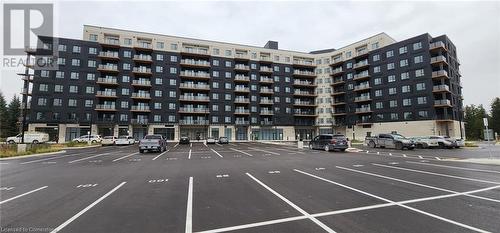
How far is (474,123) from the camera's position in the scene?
277 feet

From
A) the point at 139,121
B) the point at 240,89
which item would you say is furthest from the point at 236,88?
the point at 139,121

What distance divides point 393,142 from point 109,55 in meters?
61.8

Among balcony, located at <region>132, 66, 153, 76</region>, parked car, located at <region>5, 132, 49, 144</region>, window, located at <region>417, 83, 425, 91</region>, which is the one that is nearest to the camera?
parked car, located at <region>5, 132, 49, 144</region>

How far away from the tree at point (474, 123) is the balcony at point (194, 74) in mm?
87712

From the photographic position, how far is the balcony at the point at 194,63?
6706cm

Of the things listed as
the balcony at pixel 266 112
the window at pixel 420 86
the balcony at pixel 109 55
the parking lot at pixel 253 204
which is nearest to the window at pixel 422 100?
the window at pixel 420 86

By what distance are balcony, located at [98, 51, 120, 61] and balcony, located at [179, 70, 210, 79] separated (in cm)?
1571

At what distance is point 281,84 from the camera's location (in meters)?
78.1

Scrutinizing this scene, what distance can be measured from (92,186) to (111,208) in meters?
3.59

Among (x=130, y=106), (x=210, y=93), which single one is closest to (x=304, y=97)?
(x=210, y=93)

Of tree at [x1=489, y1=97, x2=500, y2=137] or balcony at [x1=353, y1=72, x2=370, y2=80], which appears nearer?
balcony at [x1=353, y1=72, x2=370, y2=80]

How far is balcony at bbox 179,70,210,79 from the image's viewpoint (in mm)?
66625

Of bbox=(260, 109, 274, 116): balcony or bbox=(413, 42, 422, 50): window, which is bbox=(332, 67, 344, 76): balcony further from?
bbox=(260, 109, 274, 116): balcony

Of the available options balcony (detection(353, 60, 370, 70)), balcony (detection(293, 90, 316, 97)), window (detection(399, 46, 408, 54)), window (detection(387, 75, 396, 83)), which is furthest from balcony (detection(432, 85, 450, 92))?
balcony (detection(293, 90, 316, 97))
